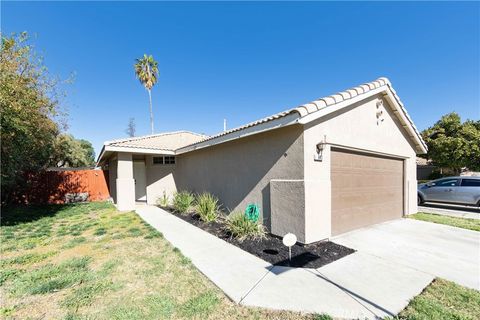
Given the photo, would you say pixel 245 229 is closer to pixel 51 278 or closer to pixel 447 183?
Answer: pixel 51 278

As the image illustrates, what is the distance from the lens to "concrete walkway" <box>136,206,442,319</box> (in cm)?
313

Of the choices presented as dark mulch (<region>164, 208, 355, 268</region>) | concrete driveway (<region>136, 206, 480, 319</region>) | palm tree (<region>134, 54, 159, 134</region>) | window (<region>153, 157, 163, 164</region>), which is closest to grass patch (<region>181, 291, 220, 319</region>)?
concrete driveway (<region>136, 206, 480, 319</region>)

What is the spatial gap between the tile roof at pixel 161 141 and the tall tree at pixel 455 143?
20629mm

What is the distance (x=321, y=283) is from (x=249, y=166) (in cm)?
436

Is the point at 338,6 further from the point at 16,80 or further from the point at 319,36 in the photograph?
the point at 16,80

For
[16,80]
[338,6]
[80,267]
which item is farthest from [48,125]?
[338,6]

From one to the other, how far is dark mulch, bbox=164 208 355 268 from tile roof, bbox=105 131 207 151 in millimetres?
7599

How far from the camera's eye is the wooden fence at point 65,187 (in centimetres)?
1382

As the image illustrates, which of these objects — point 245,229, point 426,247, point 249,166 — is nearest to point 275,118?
point 249,166

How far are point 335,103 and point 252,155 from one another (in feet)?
9.46

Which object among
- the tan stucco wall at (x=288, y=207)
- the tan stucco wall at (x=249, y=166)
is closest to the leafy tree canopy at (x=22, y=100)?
the tan stucco wall at (x=249, y=166)

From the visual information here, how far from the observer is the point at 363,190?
735cm

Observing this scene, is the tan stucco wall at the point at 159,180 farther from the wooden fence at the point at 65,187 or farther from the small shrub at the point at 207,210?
the small shrub at the point at 207,210

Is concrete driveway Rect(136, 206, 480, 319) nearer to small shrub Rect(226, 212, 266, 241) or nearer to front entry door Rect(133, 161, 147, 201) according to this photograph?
small shrub Rect(226, 212, 266, 241)
